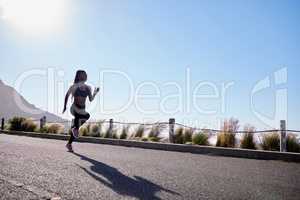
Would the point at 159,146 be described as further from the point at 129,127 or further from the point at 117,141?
the point at 129,127

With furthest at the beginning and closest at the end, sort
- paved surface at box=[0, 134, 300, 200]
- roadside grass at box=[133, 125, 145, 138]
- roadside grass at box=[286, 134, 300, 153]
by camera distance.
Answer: roadside grass at box=[133, 125, 145, 138] → roadside grass at box=[286, 134, 300, 153] → paved surface at box=[0, 134, 300, 200]

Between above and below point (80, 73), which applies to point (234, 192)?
below

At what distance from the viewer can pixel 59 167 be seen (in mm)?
5141

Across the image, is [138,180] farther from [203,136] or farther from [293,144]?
[203,136]

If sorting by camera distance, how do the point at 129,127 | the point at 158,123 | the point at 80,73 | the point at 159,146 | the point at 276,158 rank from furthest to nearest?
the point at 129,127, the point at 158,123, the point at 159,146, the point at 80,73, the point at 276,158

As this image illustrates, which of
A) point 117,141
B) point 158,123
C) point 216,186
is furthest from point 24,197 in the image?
point 158,123

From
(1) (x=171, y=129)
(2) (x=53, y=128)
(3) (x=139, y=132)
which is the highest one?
(1) (x=171, y=129)

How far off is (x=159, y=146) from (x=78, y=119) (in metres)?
2.58

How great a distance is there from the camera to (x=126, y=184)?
407cm

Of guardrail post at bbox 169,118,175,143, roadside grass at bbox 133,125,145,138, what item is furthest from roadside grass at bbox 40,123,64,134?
guardrail post at bbox 169,118,175,143

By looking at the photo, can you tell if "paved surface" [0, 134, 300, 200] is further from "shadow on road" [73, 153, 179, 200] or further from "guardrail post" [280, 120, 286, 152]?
"guardrail post" [280, 120, 286, 152]

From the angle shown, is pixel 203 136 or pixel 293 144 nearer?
pixel 293 144

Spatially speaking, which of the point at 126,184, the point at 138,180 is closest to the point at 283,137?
the point at 138,180

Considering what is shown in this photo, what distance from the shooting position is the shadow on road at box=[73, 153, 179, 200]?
11.9 feet
